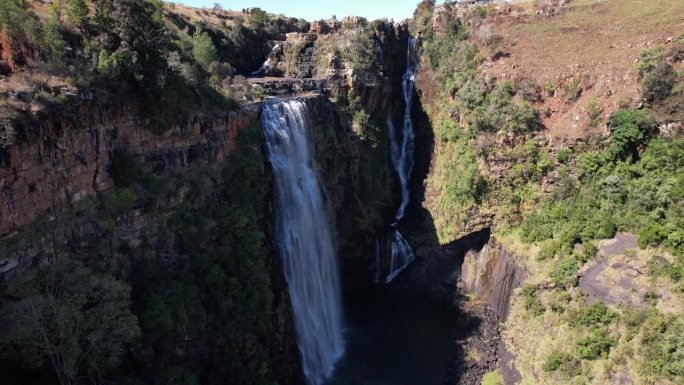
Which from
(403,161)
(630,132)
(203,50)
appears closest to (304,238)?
(203,50)

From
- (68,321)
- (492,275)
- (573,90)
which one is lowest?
(492,275)

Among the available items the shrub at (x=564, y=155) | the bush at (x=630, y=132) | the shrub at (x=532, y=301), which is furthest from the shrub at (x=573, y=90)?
the shrub at (x=532, y=301)

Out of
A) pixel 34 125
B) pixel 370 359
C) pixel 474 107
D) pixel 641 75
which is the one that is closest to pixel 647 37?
pixel 641 75

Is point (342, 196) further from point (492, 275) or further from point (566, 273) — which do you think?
point (566, 273)

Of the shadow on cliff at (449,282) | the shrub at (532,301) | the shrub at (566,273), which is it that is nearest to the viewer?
the shrub at (566,273)

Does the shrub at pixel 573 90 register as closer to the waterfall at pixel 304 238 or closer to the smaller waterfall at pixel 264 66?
the waterfall at pixel 304 238

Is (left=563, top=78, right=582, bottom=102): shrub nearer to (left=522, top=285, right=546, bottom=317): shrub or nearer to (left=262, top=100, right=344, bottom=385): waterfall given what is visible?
(left=522, top=285, right=546, bottom=317): shrub
